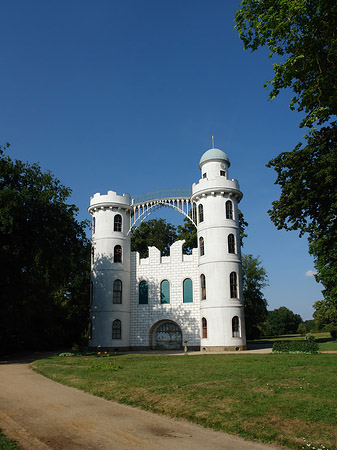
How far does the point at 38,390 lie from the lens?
1265cm

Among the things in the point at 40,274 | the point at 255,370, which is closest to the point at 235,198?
the point at 40,274

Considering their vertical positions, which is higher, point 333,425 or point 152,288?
point 152,288

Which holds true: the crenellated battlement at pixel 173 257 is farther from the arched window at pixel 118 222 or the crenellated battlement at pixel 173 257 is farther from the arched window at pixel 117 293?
the arched window at pixel 118 222

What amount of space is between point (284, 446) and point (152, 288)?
2953 centimetres

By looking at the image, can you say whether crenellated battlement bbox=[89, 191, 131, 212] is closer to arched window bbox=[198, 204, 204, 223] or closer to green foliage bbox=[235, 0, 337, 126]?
arched window bbox=[198, 204, 204, 223]

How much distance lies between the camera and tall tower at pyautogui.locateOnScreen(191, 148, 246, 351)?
31594 mm

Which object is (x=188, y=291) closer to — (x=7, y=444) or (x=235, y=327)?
(x=235, y=327)

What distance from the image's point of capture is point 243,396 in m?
10.2

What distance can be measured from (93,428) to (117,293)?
2804 cm

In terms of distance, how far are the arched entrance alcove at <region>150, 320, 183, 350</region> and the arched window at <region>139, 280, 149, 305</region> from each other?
233 cm

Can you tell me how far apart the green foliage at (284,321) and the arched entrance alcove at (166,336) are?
2907 inches

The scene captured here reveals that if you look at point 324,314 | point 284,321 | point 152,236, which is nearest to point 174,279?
point 152,236

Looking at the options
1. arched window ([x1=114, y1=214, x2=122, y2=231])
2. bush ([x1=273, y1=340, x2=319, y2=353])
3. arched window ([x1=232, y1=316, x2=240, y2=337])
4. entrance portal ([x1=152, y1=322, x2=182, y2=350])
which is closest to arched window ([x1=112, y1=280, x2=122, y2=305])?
entrance portal ([x1=152, y1=322, x2=182, y2=350])

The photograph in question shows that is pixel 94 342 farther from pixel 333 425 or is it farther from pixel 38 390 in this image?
pixel 333 425
